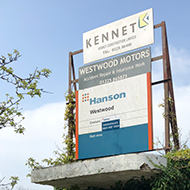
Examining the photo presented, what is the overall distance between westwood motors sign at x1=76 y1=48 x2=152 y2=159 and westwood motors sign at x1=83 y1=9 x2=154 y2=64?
0.40 m

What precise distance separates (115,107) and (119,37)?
2555 mm

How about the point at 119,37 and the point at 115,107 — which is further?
the point at 119,37

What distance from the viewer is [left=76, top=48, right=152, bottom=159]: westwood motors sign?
1119 centimetres

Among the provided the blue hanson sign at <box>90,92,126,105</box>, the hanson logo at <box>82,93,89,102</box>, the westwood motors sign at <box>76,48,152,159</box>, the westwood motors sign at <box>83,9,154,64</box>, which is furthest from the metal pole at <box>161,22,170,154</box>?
the hanson logo at <box>82,93,89,102</box>

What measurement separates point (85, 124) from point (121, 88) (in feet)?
5.47

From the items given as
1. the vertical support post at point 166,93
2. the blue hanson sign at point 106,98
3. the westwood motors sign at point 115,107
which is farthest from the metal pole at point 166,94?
the blue hanson sign at point 106,98

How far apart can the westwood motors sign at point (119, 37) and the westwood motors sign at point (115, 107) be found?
0.40 meters

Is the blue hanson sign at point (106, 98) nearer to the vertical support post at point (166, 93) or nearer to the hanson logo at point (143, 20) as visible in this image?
the vertical support post at point (166, 93)

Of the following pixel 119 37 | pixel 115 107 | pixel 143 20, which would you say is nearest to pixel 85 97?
pixel 115 107

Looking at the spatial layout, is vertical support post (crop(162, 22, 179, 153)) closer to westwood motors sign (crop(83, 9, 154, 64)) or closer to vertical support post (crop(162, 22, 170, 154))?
vertical support post (crop(162, 22, 170, 154))

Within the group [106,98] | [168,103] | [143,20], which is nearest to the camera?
[168,103]

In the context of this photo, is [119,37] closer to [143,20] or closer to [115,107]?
[143,20]

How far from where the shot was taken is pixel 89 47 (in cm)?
1353

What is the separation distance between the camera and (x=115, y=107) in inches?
463
